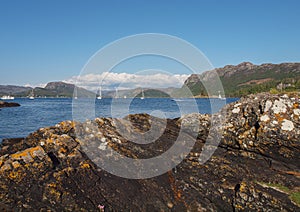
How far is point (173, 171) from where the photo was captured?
929 cm

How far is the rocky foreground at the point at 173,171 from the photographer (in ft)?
25.6

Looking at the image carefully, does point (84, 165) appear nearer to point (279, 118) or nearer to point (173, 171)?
point (173, 171)

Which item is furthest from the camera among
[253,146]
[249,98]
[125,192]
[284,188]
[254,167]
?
[249,98]

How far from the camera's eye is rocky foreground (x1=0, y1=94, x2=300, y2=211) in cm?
780

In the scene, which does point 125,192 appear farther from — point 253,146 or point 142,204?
point 253,146

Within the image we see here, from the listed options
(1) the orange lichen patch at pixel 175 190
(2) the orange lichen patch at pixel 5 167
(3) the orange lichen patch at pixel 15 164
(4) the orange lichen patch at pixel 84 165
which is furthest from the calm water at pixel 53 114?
(2) the orange lichen patch at pixel 5 167

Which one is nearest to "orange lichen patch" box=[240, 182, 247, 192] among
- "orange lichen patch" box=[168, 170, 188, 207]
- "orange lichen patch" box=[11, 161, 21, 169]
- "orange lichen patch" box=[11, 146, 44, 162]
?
"orange lichen patch" box=[168, 170, 188, 207]

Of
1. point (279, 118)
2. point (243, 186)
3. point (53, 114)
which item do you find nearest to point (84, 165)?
point (243, 186)

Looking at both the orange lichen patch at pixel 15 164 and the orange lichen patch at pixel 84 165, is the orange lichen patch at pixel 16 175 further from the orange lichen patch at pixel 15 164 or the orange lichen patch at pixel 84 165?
the orange lichen patch at pixel 84 165

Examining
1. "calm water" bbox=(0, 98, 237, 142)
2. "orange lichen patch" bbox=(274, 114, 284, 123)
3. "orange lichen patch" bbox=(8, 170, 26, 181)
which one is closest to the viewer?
"orange lichen patch" bbox=(8, 170, 26, 181)

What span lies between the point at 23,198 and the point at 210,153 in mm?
6666

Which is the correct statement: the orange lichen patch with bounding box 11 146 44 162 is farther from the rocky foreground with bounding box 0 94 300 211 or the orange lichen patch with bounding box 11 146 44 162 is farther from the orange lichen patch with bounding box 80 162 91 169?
the orange lichen patch with bounding box 80 162 91 169

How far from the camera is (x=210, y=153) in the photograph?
10727 millimetres

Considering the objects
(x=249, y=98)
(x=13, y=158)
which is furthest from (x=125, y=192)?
(x=249, y=98)
